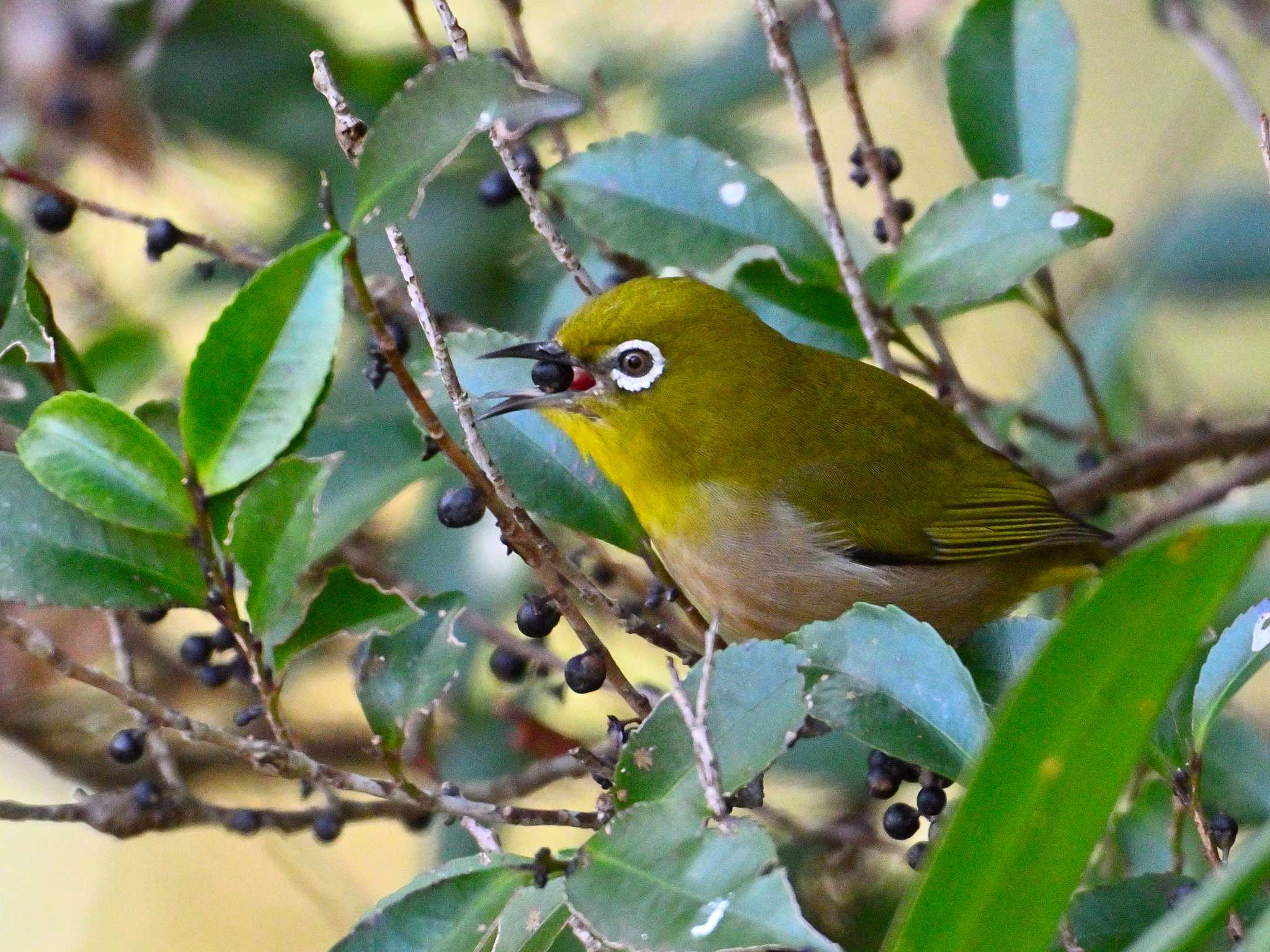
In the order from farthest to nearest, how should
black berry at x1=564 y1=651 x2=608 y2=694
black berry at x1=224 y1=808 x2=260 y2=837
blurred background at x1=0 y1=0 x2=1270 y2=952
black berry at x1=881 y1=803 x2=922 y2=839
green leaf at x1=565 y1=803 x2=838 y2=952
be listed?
blurred background at x1=0 y1=0 x2=1270 y2=952, black berry at x1=224 y1=808 x2=260 y2=837, black berry at x1=881 y1=803 x2=922 y2=839, black berry at x1=564 y1=651 x2=608 y2=694, green leaf at x1=565 y1=803 x2=838 y2=952

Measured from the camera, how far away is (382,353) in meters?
1.89

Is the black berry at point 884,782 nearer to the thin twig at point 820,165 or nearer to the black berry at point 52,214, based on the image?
the thin twig at point 820,165

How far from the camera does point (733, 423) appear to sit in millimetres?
3066

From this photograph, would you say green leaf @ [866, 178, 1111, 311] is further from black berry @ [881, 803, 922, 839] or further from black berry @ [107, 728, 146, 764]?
black berry @ [107, 728, 146, 764]

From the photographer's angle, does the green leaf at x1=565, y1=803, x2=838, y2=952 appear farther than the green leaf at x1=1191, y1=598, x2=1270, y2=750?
No

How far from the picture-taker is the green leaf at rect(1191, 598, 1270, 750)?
72.6 inches

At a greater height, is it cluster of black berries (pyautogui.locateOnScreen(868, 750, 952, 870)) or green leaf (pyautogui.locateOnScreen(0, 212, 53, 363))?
green leaf (pyautogui.locateOnScreen(0, 212, 53, 363))

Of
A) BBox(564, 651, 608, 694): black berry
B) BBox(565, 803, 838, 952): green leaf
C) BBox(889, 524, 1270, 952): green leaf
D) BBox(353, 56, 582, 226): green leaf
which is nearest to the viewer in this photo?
BBox(889, 524, 1270, 952): green leaf

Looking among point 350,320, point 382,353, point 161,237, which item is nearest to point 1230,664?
point 382,353

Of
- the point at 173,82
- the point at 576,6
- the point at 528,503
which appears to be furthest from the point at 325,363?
the point at 576,6

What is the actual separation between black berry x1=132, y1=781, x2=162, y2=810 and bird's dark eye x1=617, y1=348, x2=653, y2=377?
3.83 feet

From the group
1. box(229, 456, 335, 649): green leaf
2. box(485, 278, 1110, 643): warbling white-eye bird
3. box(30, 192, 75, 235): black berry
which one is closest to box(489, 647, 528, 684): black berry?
box(485, 278, 1110, 643): warbling white-eye bird

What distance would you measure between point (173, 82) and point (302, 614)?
2514mm

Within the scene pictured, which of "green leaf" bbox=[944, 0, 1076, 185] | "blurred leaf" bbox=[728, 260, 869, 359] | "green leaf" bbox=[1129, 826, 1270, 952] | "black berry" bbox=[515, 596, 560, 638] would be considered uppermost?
"green leaf" bbox=[944, 0, 1076, 185]
